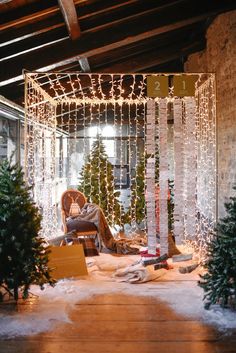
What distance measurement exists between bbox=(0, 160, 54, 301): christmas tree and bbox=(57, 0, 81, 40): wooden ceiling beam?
6.37ft

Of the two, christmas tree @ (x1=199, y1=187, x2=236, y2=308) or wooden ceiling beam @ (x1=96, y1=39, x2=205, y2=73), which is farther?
wooden ceiling beam @ (x1=96, y1=39, x2=205, y2=73)

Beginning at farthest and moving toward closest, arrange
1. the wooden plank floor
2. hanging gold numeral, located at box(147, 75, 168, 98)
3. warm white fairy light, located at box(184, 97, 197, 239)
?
1. warm white fairy light, located at box(184, 97, 197, 239)
2. hanging gold numeral, located at box(147, 75, 168, 98)
3. the wooden plank floor

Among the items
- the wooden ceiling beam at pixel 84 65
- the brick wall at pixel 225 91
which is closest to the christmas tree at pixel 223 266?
the brick wall at pixel 225 91

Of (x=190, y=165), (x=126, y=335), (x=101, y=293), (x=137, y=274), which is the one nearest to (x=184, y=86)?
(x=190, y=165)

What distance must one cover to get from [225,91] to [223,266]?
4259mm

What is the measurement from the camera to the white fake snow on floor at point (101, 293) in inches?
141

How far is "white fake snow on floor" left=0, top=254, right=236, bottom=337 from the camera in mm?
3580

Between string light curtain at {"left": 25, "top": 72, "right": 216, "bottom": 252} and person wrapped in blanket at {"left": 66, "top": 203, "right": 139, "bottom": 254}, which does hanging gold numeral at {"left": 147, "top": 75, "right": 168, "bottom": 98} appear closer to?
string light curtain at {"left": 25, "top": 72, "right": 216, "bottom": 252}

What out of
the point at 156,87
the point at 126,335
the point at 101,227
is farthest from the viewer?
the point at 101,227

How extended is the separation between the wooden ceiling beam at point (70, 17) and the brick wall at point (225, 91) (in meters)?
2.67

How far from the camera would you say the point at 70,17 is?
503 centimetres

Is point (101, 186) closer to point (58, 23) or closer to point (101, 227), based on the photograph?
point (101, 227)

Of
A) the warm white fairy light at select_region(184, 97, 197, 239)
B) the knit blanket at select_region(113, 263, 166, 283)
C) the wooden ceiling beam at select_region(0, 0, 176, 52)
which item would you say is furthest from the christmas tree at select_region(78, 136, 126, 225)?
the wooden ceiling beam at select_region(0, 0, 176, 52)

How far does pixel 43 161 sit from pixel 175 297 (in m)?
3.95
